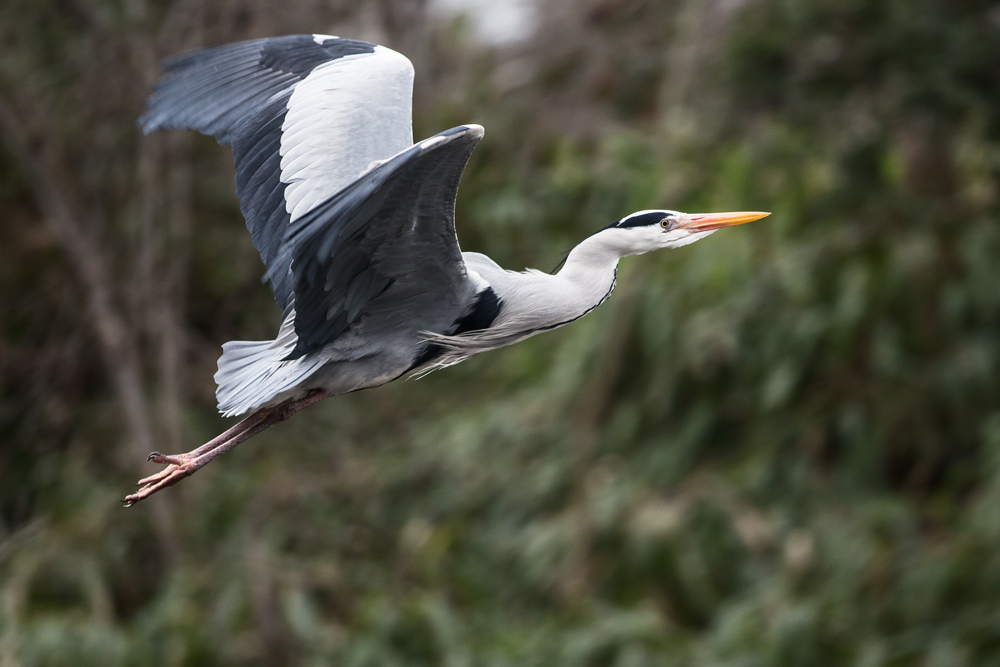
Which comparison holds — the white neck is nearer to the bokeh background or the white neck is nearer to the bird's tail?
the bird's tail

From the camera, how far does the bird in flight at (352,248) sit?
3.23m

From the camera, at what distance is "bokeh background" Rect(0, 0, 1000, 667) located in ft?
20.9

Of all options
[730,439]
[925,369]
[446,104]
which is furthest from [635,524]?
[446,104]

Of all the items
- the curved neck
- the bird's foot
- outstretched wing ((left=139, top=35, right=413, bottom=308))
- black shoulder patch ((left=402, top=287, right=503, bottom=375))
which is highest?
outstretched wing ((left=139, top=35, right=413, bottom=308))

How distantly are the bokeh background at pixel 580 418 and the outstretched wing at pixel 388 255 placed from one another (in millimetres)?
2954

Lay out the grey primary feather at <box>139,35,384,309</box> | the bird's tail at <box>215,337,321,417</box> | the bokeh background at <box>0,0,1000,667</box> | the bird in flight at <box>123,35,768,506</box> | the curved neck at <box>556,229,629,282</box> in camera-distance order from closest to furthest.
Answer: the bird in flight at <box>123,35,768,506</box>
the bird's tail at <box>215,337,321,417</box>
the curved neck at <box>556,229,629,282</box>
the grey primary feather at <box>139,35,384,309</box>
the bokeh background at <box>0,0,1000,667</box>

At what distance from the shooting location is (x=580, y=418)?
307 inches

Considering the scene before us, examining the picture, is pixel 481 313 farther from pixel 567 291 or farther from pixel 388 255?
pixel 388 255

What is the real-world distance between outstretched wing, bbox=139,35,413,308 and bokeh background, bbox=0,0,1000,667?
2.76 metres

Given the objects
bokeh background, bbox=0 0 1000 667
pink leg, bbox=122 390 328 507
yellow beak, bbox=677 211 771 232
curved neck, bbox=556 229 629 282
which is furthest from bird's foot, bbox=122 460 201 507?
bokeh background, bbox=0 0 1000 667

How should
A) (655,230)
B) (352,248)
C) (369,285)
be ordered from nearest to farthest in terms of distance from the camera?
(352,248), (369,285), (655,230)

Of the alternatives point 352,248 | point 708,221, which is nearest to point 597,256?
point 708,221

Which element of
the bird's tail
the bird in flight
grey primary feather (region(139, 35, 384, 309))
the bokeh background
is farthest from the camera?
the bokeh background

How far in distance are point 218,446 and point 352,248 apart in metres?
0.72
